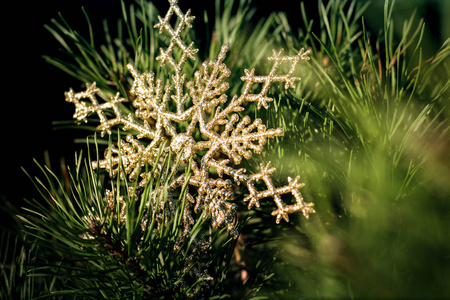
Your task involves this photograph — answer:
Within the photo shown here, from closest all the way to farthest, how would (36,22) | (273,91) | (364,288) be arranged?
(364,288) < (273,91) < (36,22)

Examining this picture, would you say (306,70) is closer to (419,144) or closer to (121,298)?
(419,144)

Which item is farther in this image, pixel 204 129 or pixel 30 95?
pixel 30 95

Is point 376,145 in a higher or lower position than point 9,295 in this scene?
higher

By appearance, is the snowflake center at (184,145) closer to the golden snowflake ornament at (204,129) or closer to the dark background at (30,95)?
the golden snowflake ornament at (204,129)

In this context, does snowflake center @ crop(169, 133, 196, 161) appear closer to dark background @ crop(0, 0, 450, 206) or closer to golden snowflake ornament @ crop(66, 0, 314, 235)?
golden snowflake ornament @ crop(66, 0, 314, 235)

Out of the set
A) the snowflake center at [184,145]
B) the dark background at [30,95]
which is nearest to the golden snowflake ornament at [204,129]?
the snowflake center at [184,145]

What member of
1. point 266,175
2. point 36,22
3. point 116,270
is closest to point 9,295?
point 116,270

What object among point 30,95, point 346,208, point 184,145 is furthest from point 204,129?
point 30,95

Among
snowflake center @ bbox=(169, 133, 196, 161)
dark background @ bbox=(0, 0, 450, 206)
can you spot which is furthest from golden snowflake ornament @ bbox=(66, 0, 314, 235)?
dark background @ bbox=(0, 0, 450, 206)

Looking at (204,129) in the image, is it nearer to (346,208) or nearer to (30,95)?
(346,208)
